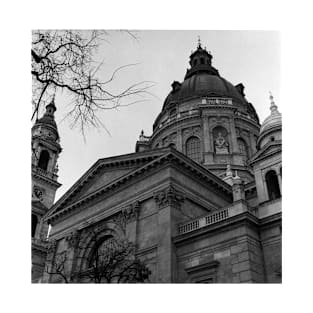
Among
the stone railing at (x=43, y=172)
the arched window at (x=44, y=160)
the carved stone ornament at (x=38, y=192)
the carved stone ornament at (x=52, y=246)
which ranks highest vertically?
the arched window at (x=44, y=160)

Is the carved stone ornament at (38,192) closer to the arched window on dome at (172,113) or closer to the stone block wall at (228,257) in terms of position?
the arched window on dome at (172,113)

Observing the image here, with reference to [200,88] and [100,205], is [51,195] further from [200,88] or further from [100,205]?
[200,88]

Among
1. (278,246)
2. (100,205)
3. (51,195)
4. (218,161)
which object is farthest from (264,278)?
(51,195)

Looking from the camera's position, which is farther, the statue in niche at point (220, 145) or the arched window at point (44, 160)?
the arched window at point (44, 160)

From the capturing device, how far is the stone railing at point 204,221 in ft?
55.2

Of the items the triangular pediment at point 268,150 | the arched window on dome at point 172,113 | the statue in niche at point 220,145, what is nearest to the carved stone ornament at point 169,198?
the triangular pediment at point 268,150

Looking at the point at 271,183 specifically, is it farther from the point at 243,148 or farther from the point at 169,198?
the point at 243,148

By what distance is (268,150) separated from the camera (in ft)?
69.4

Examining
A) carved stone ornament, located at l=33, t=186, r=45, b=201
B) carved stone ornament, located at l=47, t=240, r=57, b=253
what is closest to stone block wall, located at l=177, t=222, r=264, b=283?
carved stone ornament, located at l=47, t=240, r=57, b=253

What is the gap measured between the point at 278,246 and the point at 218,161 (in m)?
19.3

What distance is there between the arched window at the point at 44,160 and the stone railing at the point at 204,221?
23.9 metres
